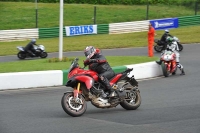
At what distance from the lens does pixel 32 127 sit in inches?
376

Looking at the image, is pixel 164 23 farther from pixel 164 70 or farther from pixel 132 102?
pixel 132 102

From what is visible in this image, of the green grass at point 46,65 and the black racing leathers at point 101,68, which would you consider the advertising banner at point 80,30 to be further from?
the black racing leathers at point 101,68

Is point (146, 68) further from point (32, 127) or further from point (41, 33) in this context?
point (41, 33)

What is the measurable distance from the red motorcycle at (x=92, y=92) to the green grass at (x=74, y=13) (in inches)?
992

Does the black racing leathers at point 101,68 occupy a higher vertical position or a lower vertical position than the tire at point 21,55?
higher

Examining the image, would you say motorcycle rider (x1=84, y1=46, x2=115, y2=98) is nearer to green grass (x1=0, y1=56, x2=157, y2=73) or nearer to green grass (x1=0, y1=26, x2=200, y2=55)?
green grass (x1=0, y1=56, x2=157, y2=73)

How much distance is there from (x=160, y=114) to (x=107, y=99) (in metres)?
1.14

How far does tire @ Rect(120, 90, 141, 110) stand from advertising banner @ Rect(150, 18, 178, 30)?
2314cm

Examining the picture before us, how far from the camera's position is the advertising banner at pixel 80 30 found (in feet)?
109

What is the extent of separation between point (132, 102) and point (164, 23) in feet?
78.5

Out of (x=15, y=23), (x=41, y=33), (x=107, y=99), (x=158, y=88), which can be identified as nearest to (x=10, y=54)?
(x=41, y=33)

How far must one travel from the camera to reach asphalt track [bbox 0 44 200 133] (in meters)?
9.46

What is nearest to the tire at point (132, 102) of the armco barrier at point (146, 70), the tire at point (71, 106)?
the tire at point (71, 106)

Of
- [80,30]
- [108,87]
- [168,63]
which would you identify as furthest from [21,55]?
[108,87]
